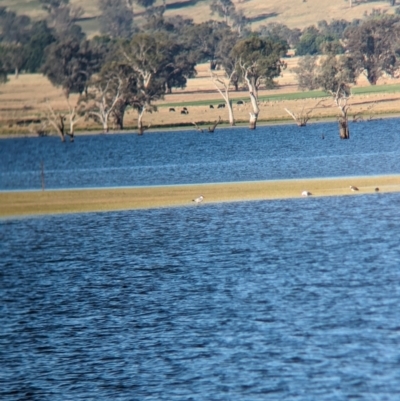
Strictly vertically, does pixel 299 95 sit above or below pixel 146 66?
below

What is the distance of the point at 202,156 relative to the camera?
89.4 m

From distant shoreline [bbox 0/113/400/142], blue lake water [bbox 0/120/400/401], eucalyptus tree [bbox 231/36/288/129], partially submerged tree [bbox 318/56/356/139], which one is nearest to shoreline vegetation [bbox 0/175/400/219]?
blue lake water [bbox 0/120/400/401]

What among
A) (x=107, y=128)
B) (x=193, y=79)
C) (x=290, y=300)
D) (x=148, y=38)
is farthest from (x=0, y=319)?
(x=193, y=79)

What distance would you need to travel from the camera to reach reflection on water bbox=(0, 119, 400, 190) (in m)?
62.7

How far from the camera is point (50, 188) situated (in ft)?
189

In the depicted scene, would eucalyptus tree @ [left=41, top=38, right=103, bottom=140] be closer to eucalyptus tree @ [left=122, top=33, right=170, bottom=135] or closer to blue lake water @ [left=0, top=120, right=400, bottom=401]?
eucalyptus tree @ [left=122, top=33, right=170, bottom=135]

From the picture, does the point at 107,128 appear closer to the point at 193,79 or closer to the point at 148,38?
the point at 148,38

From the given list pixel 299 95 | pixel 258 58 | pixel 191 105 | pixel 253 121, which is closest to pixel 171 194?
pixel 253 121

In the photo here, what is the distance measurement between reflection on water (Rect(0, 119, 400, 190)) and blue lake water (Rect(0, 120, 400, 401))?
18.7 metres

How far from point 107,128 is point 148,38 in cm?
2175

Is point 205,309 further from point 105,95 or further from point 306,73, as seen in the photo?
point 306,73

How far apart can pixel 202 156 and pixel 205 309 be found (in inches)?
2608

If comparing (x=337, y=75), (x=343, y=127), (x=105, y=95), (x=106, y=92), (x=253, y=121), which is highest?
(x=106, y=92)

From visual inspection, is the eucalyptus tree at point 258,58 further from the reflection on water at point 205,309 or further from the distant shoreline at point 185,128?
the reflection on water at point 205,309
